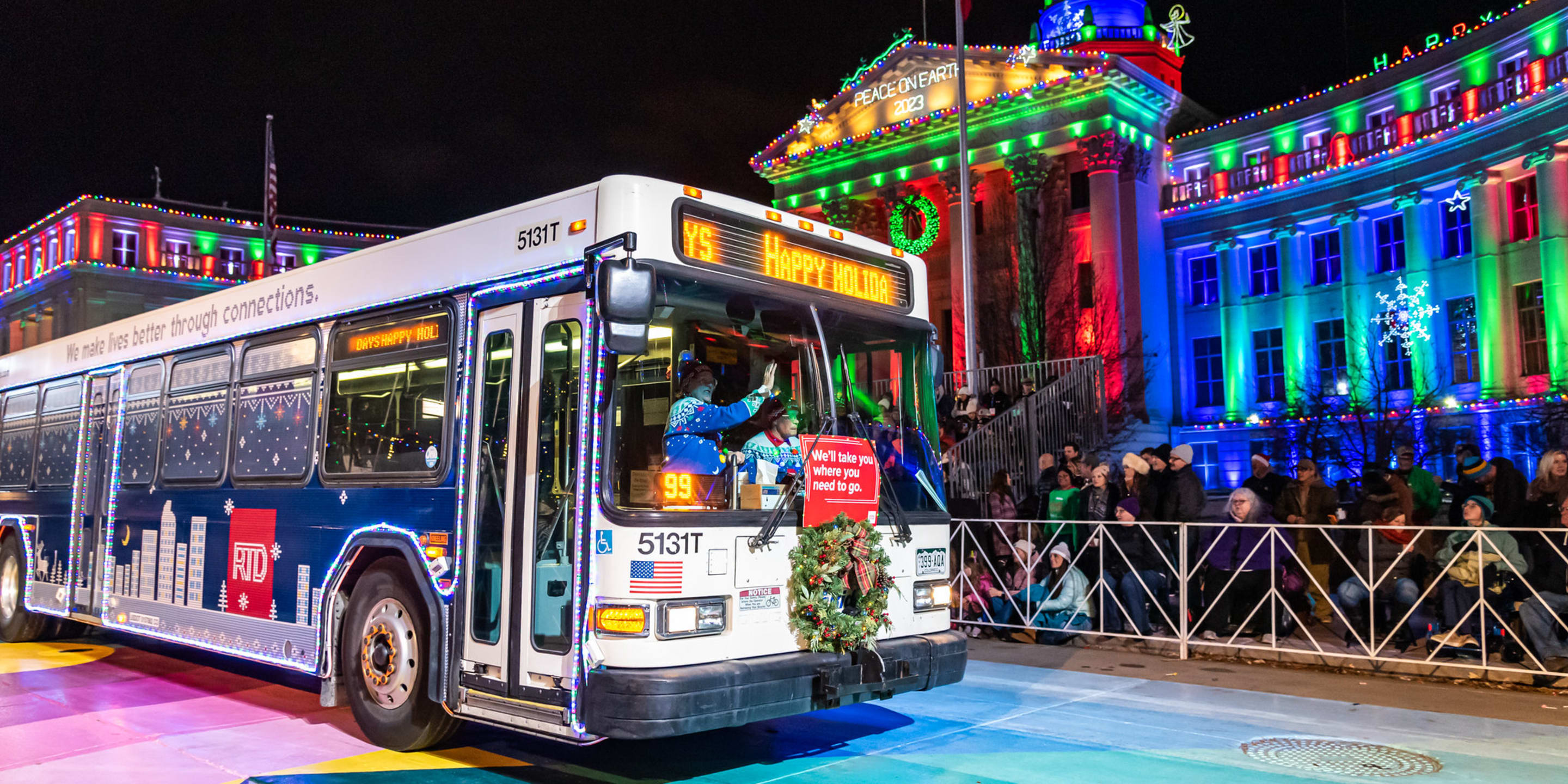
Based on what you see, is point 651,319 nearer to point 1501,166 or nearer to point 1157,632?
point 1157,632

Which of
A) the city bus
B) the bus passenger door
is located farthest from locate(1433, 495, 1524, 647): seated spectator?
the bus passenger door

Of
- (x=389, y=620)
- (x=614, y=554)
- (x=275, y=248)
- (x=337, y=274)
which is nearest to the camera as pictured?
(x=614, y=554)

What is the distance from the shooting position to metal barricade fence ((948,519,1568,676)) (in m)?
9.67

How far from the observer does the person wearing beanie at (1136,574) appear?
11.5 m

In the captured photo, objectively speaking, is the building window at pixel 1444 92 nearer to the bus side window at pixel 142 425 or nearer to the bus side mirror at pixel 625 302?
the bus side window at pixel 142 425

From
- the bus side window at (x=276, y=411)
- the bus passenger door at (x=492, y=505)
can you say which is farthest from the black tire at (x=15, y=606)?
the bus passenger door at (x=492, y=505)

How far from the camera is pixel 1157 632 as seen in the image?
11703 mm

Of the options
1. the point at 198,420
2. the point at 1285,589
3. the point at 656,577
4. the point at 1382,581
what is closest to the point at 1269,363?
the point at 1285,589

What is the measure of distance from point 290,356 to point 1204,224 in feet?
125

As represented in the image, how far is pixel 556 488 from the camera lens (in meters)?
6.12

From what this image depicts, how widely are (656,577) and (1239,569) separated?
7336mm

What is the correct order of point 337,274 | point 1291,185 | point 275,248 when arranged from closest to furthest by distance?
point 337,274 < point 1291,185 < point 275,248

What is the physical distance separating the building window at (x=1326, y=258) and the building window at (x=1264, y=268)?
1.25m

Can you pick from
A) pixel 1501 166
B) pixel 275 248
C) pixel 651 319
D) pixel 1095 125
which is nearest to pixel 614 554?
pixel 651 319
